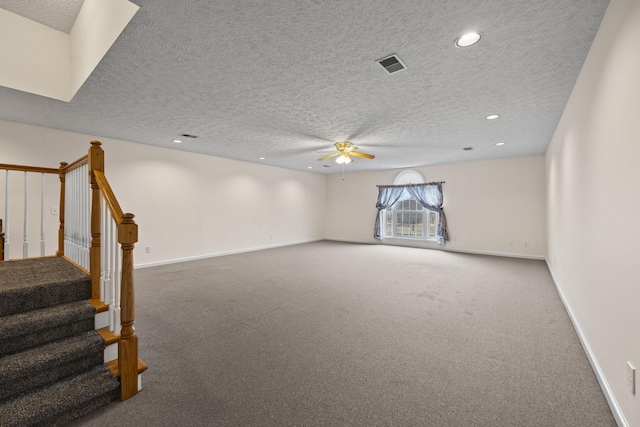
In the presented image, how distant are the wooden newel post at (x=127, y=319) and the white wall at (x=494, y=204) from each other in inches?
286

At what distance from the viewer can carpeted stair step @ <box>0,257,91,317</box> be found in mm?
1752

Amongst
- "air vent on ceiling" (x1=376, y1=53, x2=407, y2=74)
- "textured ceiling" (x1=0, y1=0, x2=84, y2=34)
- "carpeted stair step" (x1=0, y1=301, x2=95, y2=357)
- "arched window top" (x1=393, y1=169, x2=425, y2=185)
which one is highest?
"textured ceiling" (x1=0, y1=0, x2=84, y2=34)

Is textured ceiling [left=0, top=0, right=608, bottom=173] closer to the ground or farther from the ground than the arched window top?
farther from the ground

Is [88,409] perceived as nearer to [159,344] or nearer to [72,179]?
[159,344]

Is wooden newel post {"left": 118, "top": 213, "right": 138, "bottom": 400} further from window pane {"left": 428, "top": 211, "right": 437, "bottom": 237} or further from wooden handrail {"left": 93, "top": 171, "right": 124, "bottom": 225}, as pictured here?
window pane {"left": 428, "top": 211, "right": 437, "bottom": 237}

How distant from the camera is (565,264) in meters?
3.26

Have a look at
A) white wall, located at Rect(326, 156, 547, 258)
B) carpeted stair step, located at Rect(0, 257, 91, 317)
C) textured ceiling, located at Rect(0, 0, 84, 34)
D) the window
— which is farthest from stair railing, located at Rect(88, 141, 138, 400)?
the window

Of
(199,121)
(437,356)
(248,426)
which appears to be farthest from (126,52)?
(437,356)

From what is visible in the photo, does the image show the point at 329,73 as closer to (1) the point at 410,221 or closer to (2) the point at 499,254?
(2) the point at 499,254

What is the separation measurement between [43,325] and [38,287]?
0.99 feet

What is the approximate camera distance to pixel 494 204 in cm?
656

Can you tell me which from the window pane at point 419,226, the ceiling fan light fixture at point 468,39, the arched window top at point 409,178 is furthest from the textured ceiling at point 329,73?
the window pane at point 419,226

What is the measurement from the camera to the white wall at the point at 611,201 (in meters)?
1.32

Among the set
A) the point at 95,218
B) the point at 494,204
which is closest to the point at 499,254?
the point at 494,204
